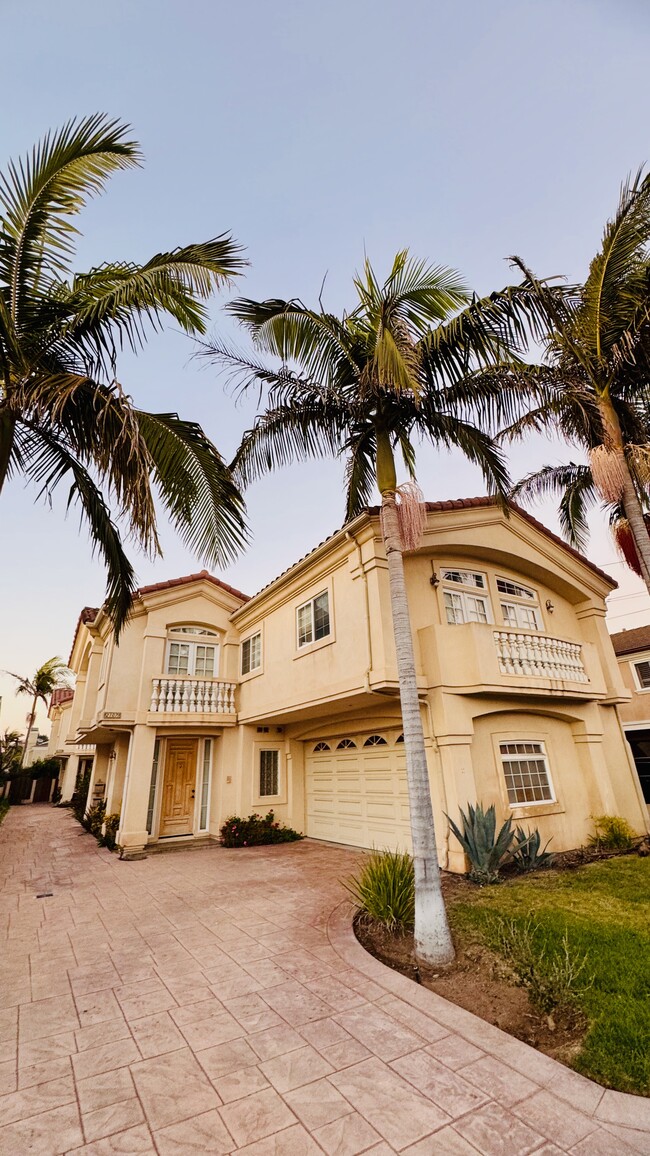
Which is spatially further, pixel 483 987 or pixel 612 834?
pixel 612 834

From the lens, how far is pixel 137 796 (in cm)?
1279

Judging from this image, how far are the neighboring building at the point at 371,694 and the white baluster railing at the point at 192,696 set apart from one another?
45 millimetres

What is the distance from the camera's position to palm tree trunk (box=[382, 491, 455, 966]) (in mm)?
5430

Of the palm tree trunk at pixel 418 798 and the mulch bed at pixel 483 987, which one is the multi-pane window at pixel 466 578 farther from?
the mulch bed at pixel 483 987

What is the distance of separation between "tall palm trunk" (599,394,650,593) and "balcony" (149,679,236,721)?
1133 cm

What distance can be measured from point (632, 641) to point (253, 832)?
57.3 ft

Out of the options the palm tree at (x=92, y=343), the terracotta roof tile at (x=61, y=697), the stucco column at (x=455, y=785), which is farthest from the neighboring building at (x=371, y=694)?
Result: the terracotta roof tile at (x=61, y=697)

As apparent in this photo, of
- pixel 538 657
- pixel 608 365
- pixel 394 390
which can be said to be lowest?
pixel 538 657

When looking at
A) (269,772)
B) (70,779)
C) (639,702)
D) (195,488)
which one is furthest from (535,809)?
(70,779)

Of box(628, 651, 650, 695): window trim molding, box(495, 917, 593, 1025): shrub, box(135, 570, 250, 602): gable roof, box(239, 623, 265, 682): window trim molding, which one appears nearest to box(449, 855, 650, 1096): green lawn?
box(495, 917, 593, 1025): shrub

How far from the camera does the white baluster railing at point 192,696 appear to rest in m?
13.7

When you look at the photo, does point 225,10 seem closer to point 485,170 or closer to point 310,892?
point 485,170

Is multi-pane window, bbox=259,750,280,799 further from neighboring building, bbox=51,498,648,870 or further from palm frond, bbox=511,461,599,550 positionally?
palm frond, bbox=511,461,599,550

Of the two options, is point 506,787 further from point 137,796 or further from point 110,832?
point 110,832
